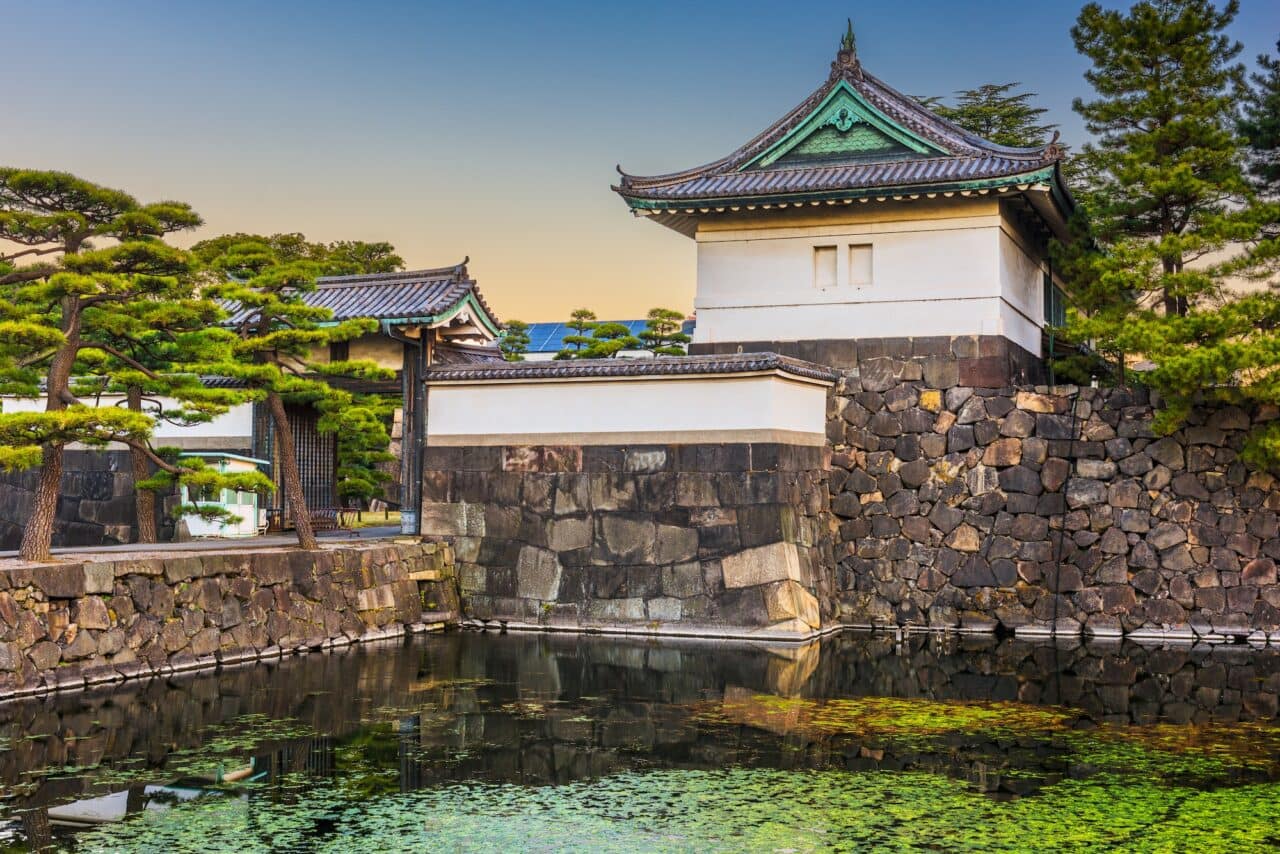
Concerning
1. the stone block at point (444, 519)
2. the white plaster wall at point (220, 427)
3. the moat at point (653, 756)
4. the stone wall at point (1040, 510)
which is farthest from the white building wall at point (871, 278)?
the white plaster wall at point (220, 427)

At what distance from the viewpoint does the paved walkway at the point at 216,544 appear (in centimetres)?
1474

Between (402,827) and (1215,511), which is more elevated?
(1215,511)

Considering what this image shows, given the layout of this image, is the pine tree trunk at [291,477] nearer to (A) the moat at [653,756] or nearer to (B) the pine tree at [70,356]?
(B) the pine tree at [70,356]

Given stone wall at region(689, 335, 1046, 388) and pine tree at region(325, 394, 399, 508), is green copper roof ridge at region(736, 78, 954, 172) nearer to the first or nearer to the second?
stone wall at region(689, 335, 1046, 388)

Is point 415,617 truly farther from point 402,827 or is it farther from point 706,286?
point 402,827

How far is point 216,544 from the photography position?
16859mm

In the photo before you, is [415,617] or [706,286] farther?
[706,286]

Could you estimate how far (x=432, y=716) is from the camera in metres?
11.0

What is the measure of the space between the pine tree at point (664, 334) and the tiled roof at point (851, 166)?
36.7ft

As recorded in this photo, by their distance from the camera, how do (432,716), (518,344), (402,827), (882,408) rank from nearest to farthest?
(402,827) → (432,716) → (882,408) → (518,344)

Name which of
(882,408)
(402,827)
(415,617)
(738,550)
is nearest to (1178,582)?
(882,408)

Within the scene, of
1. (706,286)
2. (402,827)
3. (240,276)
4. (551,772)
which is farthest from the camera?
(706,286)

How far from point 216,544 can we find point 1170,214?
1355 centimetres

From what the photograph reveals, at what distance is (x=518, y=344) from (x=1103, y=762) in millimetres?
29456
